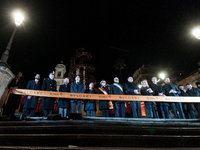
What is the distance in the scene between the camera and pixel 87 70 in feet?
70.9

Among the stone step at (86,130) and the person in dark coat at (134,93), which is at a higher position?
the person in dark coat at (134,93)

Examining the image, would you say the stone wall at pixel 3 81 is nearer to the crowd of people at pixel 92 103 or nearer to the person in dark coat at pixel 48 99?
the crowd of people at pixel 92 103

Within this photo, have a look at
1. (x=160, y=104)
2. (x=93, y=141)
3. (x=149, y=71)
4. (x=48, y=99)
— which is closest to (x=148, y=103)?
(x=160, y=104)

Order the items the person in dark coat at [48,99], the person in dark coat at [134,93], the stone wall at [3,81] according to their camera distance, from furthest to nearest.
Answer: the person in dark coat at [134,93], the person in dark coat at [48,99], the stone wall at [3,81]

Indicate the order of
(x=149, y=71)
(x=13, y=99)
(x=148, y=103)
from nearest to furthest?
(x=13, y=99) → (x=148, y=103) → (x=149, y=71)

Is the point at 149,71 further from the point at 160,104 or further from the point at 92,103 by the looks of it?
the point at 92,103

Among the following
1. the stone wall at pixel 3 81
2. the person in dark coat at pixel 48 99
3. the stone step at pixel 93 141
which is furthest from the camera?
the person in dark coat at pixel 48 99

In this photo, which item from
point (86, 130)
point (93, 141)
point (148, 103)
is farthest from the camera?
point (148, 103)

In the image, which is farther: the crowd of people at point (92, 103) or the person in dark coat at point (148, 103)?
→ the person in dark coat at point (148, 103)

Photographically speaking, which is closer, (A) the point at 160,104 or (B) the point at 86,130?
(B) the point at 86,130

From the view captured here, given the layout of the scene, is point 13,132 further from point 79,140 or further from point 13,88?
point 13,88

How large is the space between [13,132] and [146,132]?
3.45 m

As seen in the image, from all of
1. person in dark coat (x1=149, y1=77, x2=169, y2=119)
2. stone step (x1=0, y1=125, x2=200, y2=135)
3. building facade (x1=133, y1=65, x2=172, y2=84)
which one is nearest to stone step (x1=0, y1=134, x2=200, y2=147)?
stone step (x1=0, y1=125, x2=200, y2=135)

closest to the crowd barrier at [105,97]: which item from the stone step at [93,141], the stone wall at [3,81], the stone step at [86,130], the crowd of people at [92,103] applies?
the crowd of people at [92,103]
